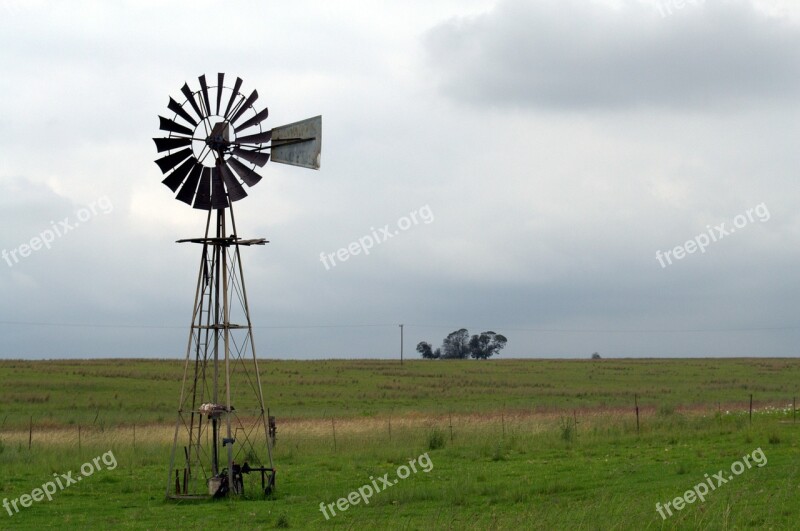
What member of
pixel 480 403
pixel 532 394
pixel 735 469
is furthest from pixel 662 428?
pixel 532 394

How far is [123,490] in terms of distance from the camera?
24.9m

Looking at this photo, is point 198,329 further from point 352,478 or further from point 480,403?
point 480,403

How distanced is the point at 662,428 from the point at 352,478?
48.0 ft

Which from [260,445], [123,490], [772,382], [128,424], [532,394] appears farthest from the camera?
[772,382]

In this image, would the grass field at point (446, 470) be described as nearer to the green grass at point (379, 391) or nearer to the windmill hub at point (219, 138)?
the green grass at point (379, 391)
